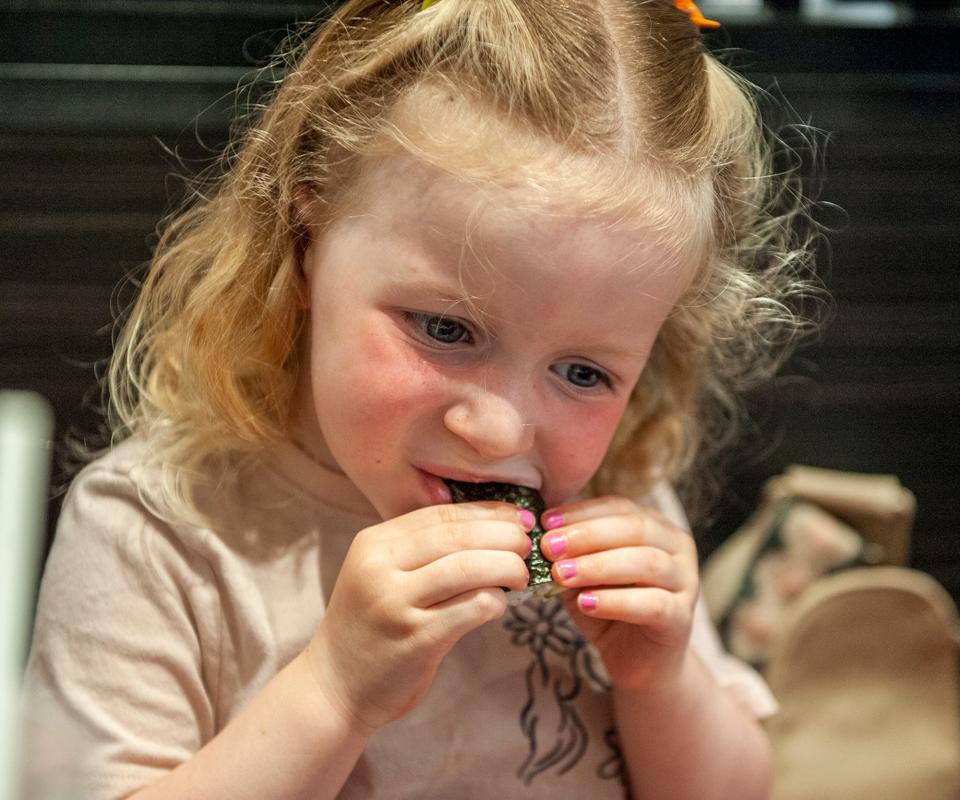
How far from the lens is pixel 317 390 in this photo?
92 cm

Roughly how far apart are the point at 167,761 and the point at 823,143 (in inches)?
54.0

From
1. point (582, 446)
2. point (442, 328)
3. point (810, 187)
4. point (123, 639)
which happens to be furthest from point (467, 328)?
point (810, 187)

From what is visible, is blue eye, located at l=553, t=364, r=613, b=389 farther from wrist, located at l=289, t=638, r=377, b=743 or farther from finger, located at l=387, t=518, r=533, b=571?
wrist, located at l=289, t=638, r=377, b=743

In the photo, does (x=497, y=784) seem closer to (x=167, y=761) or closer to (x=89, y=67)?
(x=167, y=761)

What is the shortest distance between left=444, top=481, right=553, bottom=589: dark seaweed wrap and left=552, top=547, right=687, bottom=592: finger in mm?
10

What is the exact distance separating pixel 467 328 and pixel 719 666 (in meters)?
0.50

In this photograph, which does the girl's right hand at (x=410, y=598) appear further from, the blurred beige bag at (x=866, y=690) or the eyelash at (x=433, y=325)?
the blurred beige bag at (x=866, y=690)

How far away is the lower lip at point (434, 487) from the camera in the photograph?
0.91 m

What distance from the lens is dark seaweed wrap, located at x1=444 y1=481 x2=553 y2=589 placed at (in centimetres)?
91

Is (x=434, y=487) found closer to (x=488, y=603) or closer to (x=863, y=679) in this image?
(x=488, y=603)

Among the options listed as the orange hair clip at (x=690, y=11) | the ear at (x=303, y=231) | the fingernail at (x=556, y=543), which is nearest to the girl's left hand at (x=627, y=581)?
the fingernail at (x=556, y=543)

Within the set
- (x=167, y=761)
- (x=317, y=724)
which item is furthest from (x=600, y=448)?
(x=167, y=761)

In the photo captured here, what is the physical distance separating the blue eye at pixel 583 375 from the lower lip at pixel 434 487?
0.38 feet

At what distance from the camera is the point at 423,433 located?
89 centimetres
